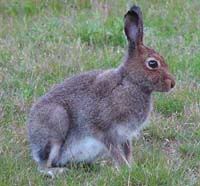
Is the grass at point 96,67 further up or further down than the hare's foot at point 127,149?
further down

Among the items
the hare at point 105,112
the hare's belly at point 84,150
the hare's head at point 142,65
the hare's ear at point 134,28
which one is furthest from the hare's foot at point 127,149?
the hare's ear at point 134,28

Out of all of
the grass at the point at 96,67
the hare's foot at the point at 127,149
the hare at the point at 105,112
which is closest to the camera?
the grass at the point at 96,67

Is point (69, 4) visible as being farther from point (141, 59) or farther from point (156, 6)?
point (141, 59)

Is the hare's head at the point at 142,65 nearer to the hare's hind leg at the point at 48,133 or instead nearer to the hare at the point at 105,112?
the hare at the point at 105,112

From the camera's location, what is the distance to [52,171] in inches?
234

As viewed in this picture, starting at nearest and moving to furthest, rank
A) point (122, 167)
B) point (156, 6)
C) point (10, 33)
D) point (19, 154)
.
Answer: point (122, 167), point (19, 154), point (10, 33), point (156, 6)

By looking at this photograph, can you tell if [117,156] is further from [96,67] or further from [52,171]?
[96,67]

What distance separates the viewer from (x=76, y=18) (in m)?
9.75

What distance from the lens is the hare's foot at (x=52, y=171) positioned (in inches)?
232

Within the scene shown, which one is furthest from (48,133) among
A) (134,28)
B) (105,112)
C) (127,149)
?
(134,28)

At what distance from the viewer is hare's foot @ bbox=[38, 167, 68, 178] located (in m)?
5.90

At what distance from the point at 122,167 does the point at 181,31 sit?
380 centimetres

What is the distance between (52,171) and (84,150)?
11.6 inches

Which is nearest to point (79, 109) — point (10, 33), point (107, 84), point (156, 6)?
point (107, 84)
